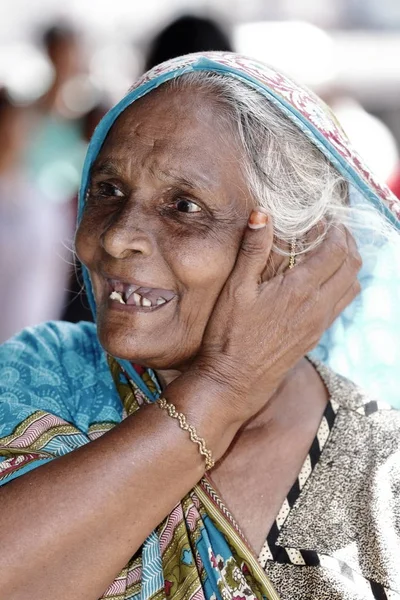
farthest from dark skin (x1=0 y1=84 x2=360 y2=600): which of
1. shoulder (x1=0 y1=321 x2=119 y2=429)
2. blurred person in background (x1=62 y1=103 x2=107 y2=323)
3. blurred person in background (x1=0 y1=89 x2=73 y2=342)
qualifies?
blurred person in background (x1=0 y1=89 x2=73 y2=342)

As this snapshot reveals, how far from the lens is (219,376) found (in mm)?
1961

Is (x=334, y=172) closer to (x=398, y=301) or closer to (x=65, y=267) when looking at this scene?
(x=398, y=301)

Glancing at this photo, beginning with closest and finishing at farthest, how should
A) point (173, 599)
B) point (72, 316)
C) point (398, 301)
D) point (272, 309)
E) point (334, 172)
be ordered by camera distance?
point (173, 599), point (272, 309), point (334, 172), point (398, 301), point (72, 316)

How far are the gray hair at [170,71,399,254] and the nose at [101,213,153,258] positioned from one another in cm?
30

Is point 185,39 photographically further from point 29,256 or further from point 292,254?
point 292,254

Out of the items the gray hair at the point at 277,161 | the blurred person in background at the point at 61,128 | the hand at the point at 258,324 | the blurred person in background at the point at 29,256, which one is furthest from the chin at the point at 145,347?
the blurred person in background at the point at 61,128

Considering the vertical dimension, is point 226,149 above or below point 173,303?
above

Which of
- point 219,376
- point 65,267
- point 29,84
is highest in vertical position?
point 29,84

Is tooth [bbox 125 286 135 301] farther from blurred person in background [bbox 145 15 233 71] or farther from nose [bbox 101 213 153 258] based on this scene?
blurred person in background [bbox 145 15 233 71]

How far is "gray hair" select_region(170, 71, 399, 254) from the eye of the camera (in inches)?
85.0

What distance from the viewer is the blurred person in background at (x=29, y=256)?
4.63 meters

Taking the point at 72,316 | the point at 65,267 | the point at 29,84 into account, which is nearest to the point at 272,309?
the point at 72,316

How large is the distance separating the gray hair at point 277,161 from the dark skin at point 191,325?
41 mm

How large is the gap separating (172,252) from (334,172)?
1.63 ft
